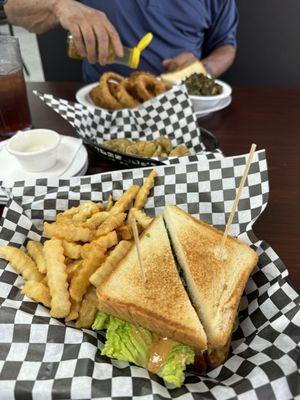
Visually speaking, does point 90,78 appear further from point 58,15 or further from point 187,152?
point 187,152

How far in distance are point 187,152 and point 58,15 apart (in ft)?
4.12

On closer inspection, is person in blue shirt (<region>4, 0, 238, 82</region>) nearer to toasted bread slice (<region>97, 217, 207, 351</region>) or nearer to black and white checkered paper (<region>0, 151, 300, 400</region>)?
black and white checkered paper (<region>0, 151, 300, 400</region>)

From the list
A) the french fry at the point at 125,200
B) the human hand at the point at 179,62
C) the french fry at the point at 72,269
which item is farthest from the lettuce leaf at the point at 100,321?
the human hand at the point at 179,62

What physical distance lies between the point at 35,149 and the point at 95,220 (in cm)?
56

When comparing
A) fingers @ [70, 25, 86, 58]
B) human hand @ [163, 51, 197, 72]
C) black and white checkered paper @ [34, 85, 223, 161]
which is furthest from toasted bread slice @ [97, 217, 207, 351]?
human hand @ [163, 51, 197, 72]

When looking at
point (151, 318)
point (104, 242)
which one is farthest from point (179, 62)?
point (151, 318)

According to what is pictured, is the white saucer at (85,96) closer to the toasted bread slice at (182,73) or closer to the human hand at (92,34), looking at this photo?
the human hand at (92,34)

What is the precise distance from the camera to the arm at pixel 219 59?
2913 millimetres

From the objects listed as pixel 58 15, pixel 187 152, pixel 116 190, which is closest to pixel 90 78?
pixel 58 15

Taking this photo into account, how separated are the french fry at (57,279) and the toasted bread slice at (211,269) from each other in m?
0.36

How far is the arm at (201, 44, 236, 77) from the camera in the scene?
291cm

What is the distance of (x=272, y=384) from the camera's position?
88 centimetres

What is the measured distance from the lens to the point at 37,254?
125 centimetres

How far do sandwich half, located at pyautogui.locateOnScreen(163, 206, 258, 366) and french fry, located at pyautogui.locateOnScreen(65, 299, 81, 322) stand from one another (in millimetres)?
335
